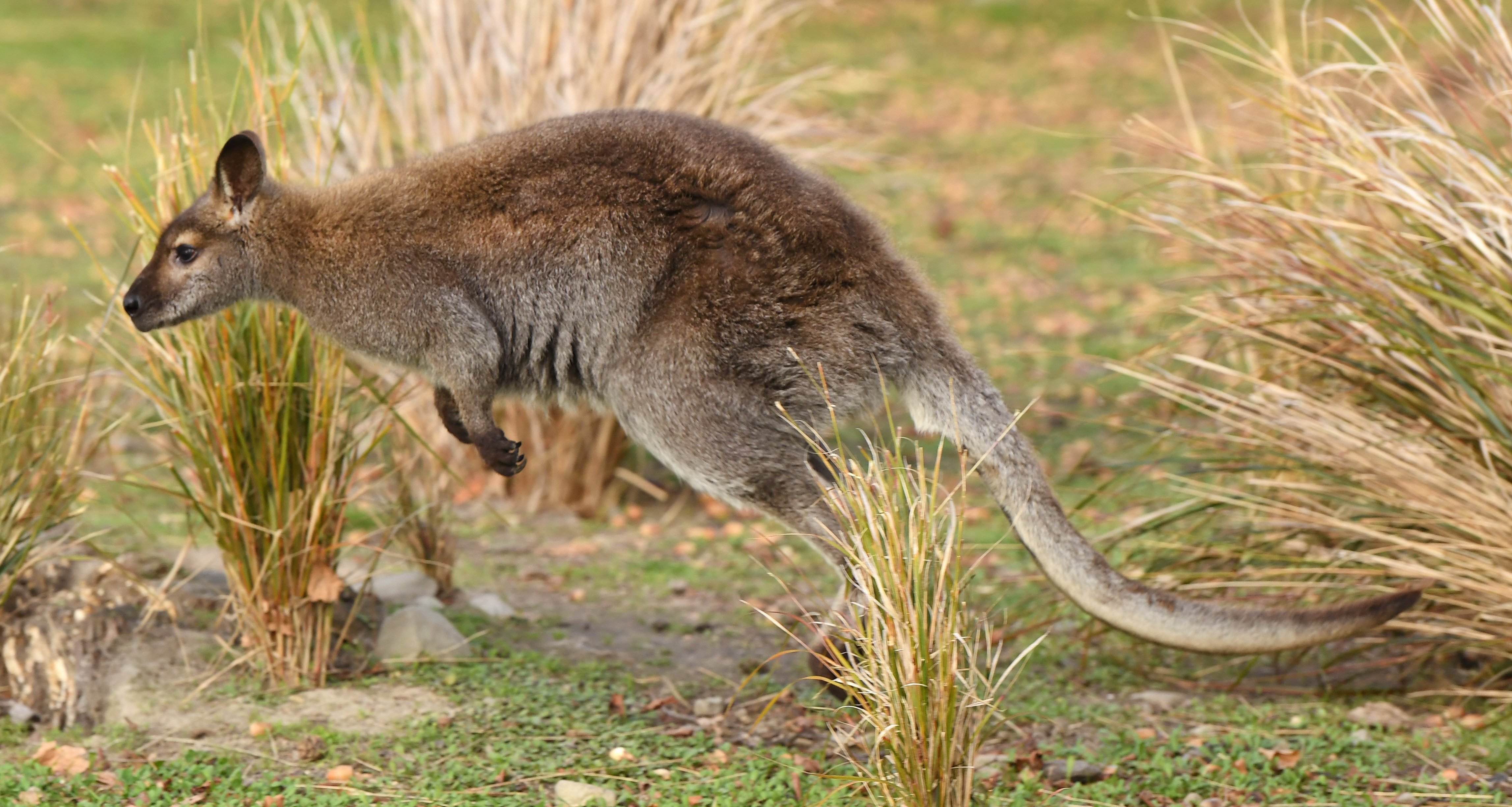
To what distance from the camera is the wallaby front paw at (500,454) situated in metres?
4.22

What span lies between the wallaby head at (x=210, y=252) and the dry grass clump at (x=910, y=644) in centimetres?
197

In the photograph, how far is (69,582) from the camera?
484 cm

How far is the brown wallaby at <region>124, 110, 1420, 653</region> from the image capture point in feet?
13.5

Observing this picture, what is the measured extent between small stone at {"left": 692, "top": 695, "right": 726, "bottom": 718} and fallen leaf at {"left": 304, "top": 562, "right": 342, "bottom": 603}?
1.19 m

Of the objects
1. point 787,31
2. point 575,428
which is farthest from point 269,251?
point 787,31

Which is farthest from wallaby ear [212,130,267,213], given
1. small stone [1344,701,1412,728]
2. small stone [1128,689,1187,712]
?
small stone [1344,701,1412,728]

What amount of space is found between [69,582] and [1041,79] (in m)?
13.8

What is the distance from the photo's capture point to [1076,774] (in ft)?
13.6

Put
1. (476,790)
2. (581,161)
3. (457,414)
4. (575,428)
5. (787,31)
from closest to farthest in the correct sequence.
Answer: (476,790), (581,161), (457,414), (575,428), (787,31)

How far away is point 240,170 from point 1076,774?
9.89 feet

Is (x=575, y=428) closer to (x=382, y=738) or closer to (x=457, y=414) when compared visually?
(x=457, y=414)

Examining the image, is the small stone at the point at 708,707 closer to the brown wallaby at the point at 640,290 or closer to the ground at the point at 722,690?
the ground at the point at 722,690

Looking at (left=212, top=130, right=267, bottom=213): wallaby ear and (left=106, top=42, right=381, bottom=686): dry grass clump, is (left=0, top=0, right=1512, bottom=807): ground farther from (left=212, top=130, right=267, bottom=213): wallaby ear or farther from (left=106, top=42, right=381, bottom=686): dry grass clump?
(left=212, top=130, right=267, bottom=213): wallaby ear

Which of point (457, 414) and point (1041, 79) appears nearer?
point (457, 414)
